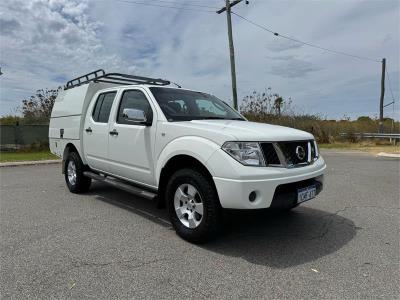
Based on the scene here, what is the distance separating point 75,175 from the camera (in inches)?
286

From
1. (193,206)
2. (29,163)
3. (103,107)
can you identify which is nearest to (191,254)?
(193,206)

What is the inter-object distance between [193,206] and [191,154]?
2.01 feet

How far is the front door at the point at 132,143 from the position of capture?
16.6 feet

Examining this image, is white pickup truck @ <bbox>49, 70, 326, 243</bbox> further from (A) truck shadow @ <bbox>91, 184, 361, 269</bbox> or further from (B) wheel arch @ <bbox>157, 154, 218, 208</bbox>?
(A) truck shadow @ <bbox>91, 184, 361, 269</bbox>

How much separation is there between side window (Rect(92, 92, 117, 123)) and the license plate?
3401 mm

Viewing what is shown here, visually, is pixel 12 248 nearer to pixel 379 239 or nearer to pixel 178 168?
pixel 178 168

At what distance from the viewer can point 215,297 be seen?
10.2ft

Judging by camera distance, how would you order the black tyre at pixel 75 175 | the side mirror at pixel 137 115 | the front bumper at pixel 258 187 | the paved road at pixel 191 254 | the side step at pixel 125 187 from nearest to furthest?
the paved road at pixel 191 254, the front bumper at pixel 258 187, the side mirror at pixel 137 115, the side step at pixel 125 187, the black tyre at pixel 75 175

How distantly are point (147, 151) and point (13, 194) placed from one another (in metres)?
3.97

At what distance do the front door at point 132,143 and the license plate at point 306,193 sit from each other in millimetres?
1943

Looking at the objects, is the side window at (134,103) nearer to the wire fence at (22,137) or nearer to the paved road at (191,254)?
the paved road at (191,254)

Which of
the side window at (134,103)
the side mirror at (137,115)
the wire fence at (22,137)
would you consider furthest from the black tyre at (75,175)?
the wire fence at (22,137)

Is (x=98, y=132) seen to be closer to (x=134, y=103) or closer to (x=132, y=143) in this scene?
(x=134, y=103)

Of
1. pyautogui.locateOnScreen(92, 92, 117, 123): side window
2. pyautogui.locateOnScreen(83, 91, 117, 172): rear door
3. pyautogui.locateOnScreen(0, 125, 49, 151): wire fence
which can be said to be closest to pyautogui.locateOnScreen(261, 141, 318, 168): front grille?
pyautogui.locateOnScreen(83, 91, 117, 172): rear door
